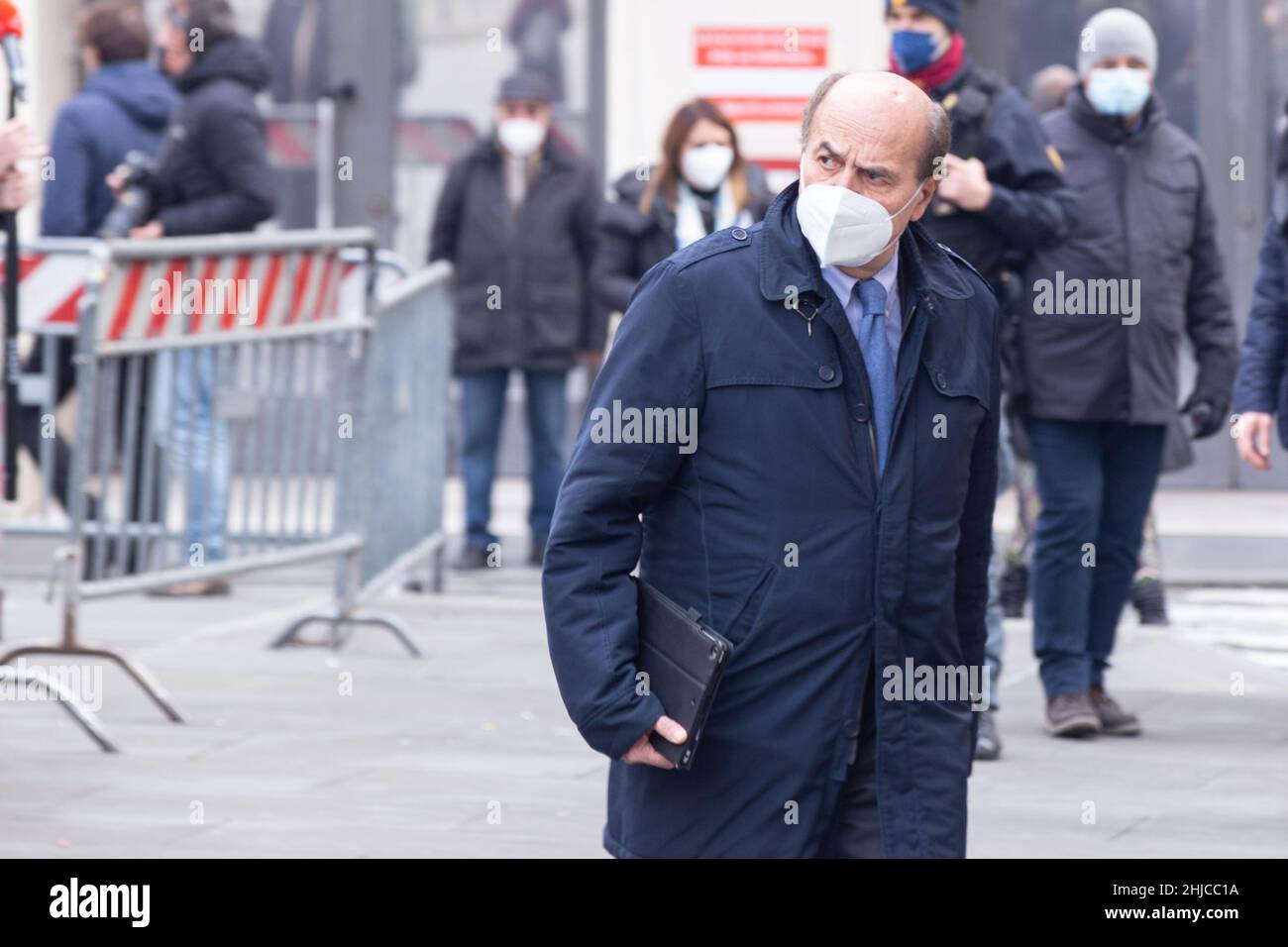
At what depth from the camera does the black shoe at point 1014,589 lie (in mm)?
9703

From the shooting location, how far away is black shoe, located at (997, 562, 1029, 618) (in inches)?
382

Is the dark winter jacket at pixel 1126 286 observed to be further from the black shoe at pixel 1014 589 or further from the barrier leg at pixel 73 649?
the barrier leg at pixel 73 649

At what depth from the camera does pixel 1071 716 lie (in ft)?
23.6

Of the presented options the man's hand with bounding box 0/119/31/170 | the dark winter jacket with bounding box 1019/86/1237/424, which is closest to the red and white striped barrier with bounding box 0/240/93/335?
the man's hand with bounding box 0/119/31/170

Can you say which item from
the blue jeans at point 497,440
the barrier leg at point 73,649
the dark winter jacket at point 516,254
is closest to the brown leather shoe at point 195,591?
the blue jeans at point 497,440

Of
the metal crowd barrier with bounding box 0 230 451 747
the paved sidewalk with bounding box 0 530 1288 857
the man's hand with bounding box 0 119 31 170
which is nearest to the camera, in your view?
the paved sidewalk with bounding box 0 530 1288 857

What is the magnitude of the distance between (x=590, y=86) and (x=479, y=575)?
155 inches

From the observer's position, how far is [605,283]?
33.8ft

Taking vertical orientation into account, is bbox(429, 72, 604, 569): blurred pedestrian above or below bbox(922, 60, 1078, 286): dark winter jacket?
below

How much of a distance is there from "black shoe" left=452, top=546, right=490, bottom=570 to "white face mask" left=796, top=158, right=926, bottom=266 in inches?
291

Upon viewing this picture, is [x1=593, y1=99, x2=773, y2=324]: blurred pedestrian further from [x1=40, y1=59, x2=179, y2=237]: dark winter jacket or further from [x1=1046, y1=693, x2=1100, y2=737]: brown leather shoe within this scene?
[x1=1046, y1=693, x2=1100, y2=737]: brown leather shoe

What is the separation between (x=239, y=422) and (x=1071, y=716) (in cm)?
296
